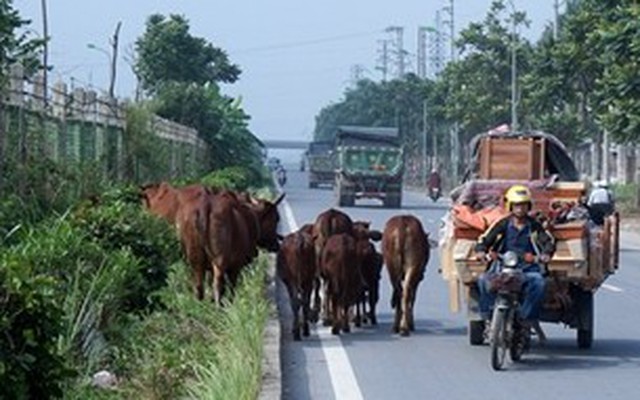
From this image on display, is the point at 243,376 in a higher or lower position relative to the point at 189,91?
lower

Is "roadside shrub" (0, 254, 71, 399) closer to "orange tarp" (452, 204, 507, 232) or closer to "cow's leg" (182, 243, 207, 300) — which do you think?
"orange tarp" (452, 204, 507, 232)

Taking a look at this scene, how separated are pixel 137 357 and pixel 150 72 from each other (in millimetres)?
55651

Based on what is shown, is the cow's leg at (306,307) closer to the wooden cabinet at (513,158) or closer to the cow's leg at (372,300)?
the cow's leg at (372,300)

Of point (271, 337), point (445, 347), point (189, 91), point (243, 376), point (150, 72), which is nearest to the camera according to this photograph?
point (243, 376)

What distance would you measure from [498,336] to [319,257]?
3270 millimetres

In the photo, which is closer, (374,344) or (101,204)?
(374,344)

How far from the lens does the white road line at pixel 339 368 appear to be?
13648 mm

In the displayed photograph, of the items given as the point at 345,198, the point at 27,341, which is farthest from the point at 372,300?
the point at 345,198

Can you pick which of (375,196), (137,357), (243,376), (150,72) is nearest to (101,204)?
(137,357)

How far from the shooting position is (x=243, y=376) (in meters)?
11.9

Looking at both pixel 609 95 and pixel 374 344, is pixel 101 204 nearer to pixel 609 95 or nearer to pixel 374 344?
pixel 374 344

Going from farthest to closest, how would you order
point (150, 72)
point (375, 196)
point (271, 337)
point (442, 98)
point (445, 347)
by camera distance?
point (442, 98) → point (150, 72) → point (375, 196) → point (445, 347) → point (271, 337)

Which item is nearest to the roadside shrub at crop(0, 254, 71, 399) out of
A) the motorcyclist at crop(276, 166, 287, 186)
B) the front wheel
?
the front wheel

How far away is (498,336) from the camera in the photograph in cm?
1456
